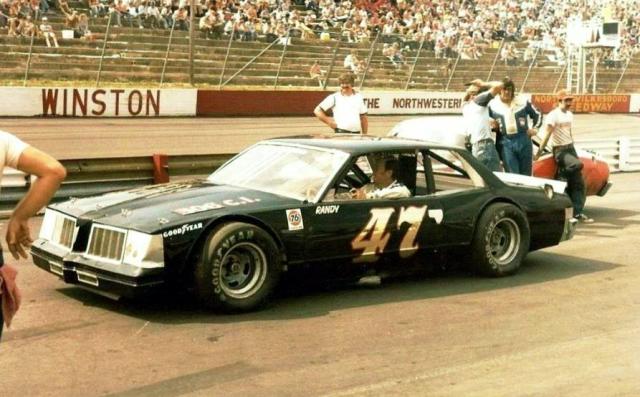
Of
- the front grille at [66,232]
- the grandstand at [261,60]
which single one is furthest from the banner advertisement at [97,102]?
the front grille at [66,232]

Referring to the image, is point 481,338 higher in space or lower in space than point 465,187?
lower

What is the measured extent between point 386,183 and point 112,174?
15.7 ft

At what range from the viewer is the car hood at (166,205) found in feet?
22.4

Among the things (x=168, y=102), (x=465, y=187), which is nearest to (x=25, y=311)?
(x=465, y=187)

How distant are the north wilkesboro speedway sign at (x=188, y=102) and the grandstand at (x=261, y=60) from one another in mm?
661

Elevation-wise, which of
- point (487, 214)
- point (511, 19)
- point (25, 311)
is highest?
point (511, 19)

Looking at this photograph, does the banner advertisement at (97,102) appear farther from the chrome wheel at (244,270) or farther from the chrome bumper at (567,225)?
the chrome wheel at (244,270)

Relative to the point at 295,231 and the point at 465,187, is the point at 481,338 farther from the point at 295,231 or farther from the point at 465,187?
the point at 465,187

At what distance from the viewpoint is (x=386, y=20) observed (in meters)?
37.8

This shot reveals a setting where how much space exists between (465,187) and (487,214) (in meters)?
0.31

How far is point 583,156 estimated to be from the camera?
1285cm

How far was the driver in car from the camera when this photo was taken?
7984 mm

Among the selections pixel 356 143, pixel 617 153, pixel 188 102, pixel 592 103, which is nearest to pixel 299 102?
pixel 188 102

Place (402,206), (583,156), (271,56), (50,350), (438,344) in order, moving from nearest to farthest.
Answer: (50,350)
(438,344)
(402,206)
(583,156)
(271,56)
